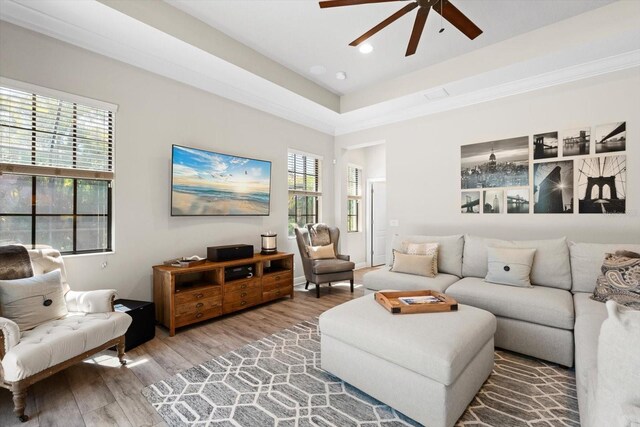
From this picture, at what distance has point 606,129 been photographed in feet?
10.4

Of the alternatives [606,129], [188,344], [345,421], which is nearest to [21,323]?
[188,344]

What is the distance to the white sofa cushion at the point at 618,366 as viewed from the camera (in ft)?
2.79

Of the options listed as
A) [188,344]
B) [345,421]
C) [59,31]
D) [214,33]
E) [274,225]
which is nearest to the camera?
[345,421]

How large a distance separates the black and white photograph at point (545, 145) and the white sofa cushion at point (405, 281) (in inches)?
73.0

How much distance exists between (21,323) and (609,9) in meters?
5.58

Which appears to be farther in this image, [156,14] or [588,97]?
[588,97]

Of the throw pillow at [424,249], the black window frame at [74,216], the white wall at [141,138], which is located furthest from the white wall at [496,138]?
the black window frame at [74,216]

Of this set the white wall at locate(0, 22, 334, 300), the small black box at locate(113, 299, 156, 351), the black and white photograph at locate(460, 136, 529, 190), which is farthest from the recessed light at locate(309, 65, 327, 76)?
the small black box at locate(113, 299, 156, 351)

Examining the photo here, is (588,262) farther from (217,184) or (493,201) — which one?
(217,184)

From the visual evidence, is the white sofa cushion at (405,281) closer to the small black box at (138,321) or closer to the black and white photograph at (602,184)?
the black and white photograph at (602,184)

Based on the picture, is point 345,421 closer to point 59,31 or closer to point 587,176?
point 587,176

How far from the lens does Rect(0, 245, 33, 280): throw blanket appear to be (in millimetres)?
2114

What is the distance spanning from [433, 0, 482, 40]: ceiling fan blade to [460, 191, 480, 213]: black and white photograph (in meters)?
2.18

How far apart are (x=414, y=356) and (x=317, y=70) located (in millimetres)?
3676
